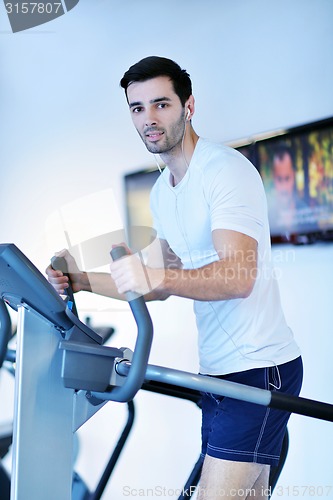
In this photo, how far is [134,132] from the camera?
125 inches

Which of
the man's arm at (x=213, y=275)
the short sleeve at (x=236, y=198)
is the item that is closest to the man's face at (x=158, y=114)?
the short sleeve at (x=236, y=198)

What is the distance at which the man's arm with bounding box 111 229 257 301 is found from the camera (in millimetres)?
1352

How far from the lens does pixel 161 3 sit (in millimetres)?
3021

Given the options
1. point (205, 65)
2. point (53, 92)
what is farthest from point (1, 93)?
point (205, 65)

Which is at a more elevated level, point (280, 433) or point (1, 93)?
point (1, 93)

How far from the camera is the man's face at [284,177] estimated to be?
2635 millimetres

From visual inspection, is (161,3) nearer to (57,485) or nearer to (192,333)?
(192,333)

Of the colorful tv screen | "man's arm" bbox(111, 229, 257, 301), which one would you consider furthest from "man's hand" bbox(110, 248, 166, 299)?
the colorful tv screen

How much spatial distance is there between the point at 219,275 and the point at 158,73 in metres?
0.84

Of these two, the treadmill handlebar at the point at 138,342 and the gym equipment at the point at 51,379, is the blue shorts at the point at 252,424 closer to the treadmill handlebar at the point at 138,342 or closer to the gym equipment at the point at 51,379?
the gym equipment at the point at 51,379

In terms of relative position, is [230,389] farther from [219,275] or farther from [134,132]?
[134,132]

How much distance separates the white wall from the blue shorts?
493 millimetres

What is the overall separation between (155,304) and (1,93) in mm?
1568

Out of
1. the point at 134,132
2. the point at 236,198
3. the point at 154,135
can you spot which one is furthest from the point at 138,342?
the point at 134,132
